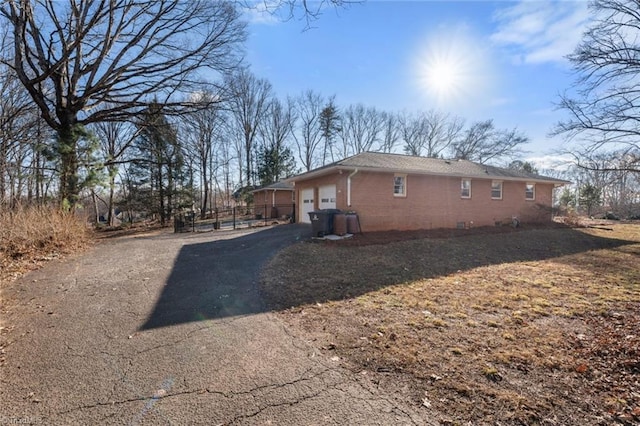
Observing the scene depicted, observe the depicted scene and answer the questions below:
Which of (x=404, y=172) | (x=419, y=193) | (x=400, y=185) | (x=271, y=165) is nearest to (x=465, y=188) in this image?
(x=419, y=193)

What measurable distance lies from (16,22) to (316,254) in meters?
12.0

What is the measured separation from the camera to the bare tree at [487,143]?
33281 mm

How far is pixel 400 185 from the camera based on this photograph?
13.1 metres

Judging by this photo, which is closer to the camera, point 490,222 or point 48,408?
point 48,408

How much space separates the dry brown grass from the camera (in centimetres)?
667

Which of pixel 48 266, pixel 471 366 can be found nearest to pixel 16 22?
pixel 48 266

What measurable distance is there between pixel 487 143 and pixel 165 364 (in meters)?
39.6

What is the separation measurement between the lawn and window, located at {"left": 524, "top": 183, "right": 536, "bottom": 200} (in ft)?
29.8

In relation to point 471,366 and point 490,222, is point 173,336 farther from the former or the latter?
point 490,222

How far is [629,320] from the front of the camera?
4.16 m

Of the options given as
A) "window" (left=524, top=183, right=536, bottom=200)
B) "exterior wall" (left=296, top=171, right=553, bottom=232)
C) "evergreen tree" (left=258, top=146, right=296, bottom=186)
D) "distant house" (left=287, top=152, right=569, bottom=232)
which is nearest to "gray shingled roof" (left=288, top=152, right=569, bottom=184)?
"distant house" (left=287, top=152, right=569, bottom=232)

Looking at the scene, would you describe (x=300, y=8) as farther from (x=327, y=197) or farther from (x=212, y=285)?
(x=327, y=197)

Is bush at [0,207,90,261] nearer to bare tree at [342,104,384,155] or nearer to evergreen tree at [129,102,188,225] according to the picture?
evergreen tree at [129,102,188,225]

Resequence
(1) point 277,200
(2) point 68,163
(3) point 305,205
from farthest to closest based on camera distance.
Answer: (1) point 277,200 → (3) point 305,205 → (2) point 68,163
